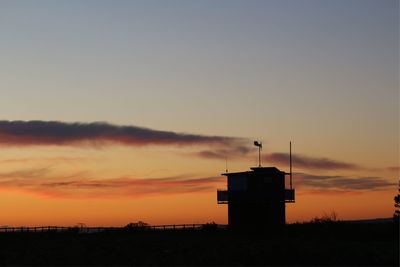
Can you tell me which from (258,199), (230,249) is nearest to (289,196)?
(258,199)

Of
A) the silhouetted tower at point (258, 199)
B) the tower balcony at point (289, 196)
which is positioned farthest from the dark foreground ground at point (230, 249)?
the tower balcony at point (289, 196)

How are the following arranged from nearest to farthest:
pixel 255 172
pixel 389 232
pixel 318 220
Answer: pixel 389 232
pixel 255 172
pixel 318 220

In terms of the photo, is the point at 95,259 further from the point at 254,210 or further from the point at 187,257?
the point at 254,210

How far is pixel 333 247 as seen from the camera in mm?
52688

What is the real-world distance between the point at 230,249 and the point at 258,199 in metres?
19.1

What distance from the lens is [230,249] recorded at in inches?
2028

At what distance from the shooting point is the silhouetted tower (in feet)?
230

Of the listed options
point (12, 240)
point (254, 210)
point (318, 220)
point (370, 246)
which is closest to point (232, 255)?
point (370, 246)

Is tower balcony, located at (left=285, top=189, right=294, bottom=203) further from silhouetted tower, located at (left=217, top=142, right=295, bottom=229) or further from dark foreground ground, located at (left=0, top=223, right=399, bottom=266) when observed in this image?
dark foreground ground, located at (left=0, top=223, right=399, bottom=266)

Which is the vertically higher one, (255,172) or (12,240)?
(255,172)

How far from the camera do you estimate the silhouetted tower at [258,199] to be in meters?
70.1

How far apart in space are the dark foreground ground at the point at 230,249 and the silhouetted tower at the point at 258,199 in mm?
1394

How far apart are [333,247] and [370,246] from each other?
3.18 meters

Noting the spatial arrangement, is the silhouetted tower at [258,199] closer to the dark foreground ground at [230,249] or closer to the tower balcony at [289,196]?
the tower balcony at [289,196]
